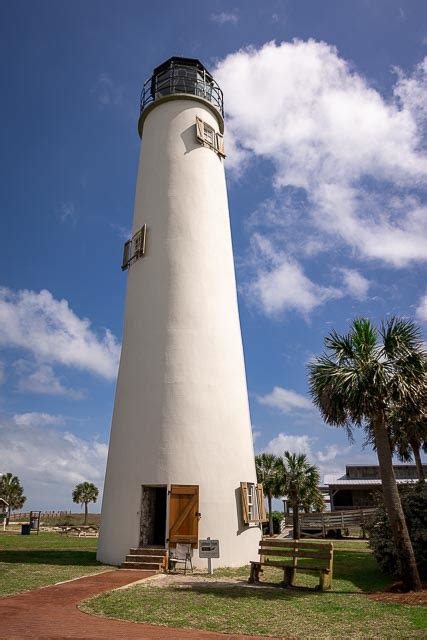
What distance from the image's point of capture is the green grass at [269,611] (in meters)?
7.75

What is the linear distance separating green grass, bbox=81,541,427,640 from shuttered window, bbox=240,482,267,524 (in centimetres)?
367

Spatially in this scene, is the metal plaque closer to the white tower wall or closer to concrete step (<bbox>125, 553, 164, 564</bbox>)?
the white tower wall

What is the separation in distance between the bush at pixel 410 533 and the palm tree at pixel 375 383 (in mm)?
→ 1660

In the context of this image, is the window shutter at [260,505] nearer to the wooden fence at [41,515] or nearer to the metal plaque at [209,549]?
Result: the metal plaque at [209,549]

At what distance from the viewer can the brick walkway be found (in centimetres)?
725

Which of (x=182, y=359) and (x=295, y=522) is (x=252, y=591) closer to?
(x=182, y=359)

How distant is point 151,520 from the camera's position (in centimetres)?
1569

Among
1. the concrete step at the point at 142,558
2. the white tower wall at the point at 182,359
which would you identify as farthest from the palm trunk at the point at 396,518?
the concrete step at the point at 142,558

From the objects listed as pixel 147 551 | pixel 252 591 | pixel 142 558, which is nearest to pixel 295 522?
pixel 147 551

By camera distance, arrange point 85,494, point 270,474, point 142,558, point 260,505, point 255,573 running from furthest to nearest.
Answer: point 85,494 → point 270,474 → point 260,505 → point 142,558 → point 255,573

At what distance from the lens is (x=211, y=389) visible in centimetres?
1633

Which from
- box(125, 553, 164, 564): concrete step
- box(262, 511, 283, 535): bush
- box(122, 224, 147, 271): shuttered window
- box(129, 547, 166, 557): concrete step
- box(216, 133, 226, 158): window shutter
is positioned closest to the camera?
box(125, 553, 164, 564): concrete step

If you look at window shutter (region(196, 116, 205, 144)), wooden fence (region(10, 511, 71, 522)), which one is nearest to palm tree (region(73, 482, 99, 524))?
wooden fence (region(10, 511, 71, 522))

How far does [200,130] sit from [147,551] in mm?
15503
